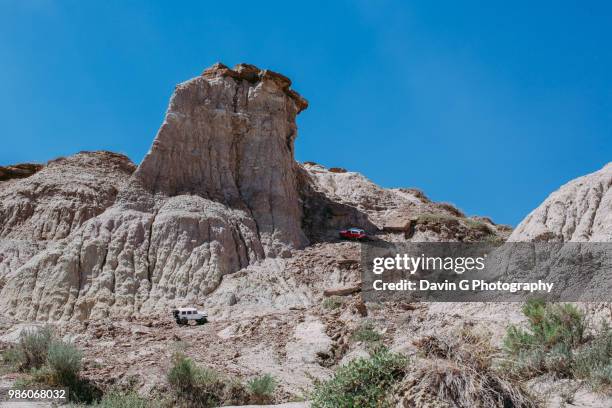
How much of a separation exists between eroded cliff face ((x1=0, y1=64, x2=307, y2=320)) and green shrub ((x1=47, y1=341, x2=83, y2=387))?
428 inches

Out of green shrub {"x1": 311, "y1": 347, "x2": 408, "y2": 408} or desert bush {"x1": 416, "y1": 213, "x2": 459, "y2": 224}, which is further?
desert bush {"x1": 416, "y1": 213, "x2": 459, "y2": 224}

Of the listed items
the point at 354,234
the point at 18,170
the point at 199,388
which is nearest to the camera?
the point at 199,388

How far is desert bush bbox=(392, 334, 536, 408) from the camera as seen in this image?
300 inches

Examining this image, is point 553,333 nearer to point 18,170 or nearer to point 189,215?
point 189,215

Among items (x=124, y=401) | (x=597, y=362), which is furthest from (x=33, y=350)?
(x=597, y=362)

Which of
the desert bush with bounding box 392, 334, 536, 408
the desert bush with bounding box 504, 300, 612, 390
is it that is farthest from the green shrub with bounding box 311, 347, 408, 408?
the desert bush with bounding box 504, 300, 612, 390

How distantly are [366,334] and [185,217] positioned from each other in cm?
1422

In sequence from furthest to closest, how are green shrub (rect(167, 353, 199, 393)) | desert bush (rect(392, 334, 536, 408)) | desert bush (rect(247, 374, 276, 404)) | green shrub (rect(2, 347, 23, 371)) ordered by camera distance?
green shrub (rect(2, 347, 23, 371)) < green shrub (rect(167, 353, 199, 393)) < desert bush (rect(247, 374, 276, 404)) < desert bush (rect(392, 334, 536, 408))

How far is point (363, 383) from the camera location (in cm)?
855

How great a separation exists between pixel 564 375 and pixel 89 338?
43.8ft

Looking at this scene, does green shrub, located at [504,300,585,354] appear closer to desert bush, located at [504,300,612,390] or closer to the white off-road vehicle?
desert bush, located at [504,300,612,390]

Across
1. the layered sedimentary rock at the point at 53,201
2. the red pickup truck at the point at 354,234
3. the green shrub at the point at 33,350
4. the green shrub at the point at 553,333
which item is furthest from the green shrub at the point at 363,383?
the layered sedimentary rock at the point at 53,201

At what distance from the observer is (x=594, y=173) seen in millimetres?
16734

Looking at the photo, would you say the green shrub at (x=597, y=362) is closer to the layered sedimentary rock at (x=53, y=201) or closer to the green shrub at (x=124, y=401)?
the green shrub at (x=124, y=401)
